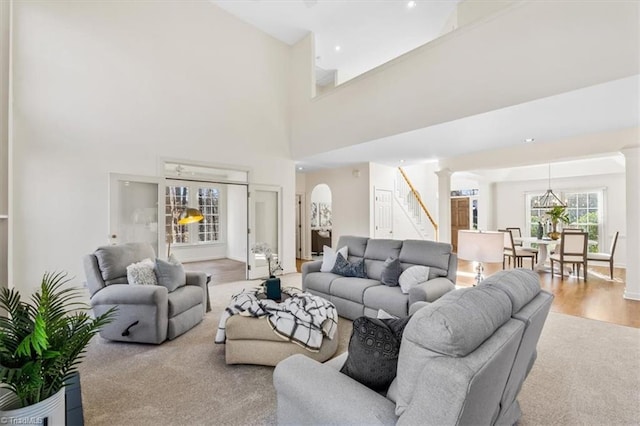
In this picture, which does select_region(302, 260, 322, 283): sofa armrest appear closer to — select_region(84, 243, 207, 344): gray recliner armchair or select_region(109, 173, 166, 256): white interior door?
select_region(84, 243, 207, 344): gray recliner armchair

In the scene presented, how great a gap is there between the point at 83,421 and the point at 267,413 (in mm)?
1108

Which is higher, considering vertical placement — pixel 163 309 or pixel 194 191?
pixel 194 191

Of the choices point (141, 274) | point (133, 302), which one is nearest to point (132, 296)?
point (133, 302)

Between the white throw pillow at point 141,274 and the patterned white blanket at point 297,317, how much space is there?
116 centimetres

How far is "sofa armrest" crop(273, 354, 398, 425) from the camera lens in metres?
1.13

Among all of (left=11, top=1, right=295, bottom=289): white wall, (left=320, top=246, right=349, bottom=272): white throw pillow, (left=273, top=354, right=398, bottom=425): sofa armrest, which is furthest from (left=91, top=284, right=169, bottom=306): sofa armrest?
(left=320, top=246, right=349, bottom=272): white throw pillow

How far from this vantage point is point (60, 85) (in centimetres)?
394

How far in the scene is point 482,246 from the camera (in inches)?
112

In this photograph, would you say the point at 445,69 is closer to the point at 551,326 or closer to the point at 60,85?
the point at 551,326

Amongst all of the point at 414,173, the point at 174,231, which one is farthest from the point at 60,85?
the point at 414,173

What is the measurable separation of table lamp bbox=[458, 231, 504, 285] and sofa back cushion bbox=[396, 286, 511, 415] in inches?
72.7

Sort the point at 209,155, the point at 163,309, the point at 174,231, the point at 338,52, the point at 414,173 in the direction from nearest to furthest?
the point at 163,309
the point at 209,155
the point at 338,52
the point at 174,231
the point at 414,173

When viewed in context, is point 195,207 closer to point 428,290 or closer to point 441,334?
point 428,290

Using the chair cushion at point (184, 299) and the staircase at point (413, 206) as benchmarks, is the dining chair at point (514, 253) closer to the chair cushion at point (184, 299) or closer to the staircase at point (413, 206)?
the staircase at point (413, 206)
